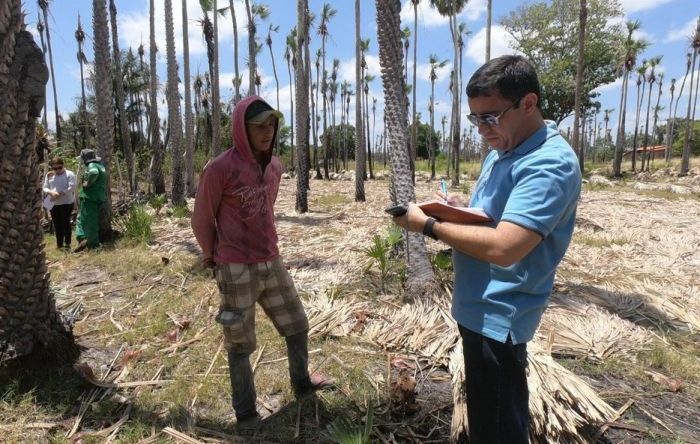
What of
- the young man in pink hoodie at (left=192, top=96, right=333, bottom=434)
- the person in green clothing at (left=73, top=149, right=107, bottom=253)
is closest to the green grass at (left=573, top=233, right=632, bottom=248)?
the young man in pink hoodie at (left=192, top=96, right=333, bottom=434)

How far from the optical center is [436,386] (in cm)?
366

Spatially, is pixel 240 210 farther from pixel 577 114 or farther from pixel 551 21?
pixel 551 21

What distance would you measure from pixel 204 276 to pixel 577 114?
13.7m

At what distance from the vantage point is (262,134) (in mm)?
2957

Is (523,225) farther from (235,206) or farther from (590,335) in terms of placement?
(590,335)

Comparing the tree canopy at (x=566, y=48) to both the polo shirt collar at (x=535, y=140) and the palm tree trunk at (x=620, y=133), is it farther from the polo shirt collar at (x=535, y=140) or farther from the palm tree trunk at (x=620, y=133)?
the polo shirt collar at (x=535, y=140)

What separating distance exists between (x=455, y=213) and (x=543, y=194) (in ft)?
1.09

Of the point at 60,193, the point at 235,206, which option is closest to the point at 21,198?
the point at 235,206

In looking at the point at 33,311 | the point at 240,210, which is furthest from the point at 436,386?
the point at 33,311

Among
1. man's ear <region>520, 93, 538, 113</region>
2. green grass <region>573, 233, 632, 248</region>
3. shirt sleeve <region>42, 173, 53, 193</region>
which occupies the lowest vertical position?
green grass <region>573, 233, 632, 248</region>

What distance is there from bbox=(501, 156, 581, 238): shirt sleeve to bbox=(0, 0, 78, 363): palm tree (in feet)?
12.3

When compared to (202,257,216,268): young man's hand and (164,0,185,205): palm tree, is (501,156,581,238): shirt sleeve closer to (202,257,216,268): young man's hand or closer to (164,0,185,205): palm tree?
(202,257,216,268): young man's hand

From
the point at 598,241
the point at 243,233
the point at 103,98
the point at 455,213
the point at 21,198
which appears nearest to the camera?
the point at 455,213

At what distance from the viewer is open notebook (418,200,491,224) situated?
1.74 meters
